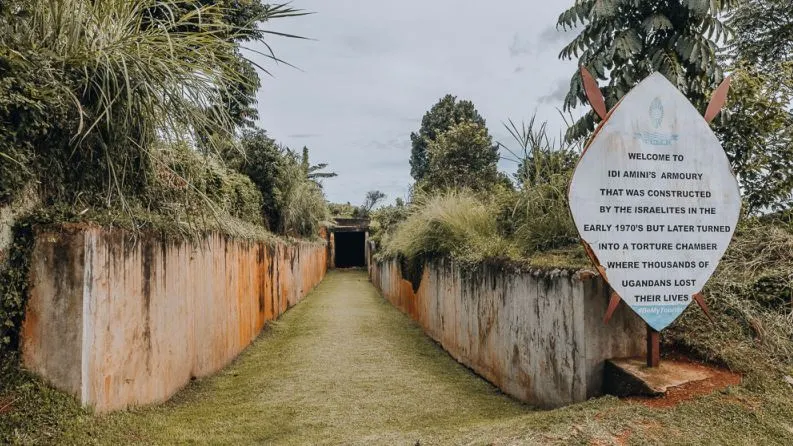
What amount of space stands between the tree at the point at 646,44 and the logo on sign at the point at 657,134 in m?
2.32

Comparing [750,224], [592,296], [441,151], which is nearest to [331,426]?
[592,296]

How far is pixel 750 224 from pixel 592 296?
2143 millimetres

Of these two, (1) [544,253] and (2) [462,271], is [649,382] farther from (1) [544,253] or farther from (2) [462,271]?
(2) [462,271]

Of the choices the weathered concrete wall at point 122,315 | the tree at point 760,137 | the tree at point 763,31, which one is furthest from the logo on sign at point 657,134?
the tree at point 763,31

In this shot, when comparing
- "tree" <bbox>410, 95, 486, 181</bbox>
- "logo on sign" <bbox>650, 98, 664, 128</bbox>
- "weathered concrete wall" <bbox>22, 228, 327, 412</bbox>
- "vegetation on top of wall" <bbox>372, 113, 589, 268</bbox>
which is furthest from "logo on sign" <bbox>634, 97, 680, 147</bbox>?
"tree" <bbox>410, 95, 486, 181</bbox>

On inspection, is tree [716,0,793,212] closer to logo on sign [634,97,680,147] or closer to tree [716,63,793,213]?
tree [716,63,793,213]

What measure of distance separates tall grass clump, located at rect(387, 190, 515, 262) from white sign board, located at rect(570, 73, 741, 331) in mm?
1397

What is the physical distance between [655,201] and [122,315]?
136 inches

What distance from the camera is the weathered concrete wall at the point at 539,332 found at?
9.68 feet

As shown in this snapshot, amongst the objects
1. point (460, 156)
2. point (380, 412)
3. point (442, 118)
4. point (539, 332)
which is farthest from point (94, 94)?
point (442, 118)

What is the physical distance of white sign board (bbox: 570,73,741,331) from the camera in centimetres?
284

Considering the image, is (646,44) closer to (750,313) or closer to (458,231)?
(458,231)

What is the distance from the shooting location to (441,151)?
15789 millimetres

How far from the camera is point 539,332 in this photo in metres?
3.44
